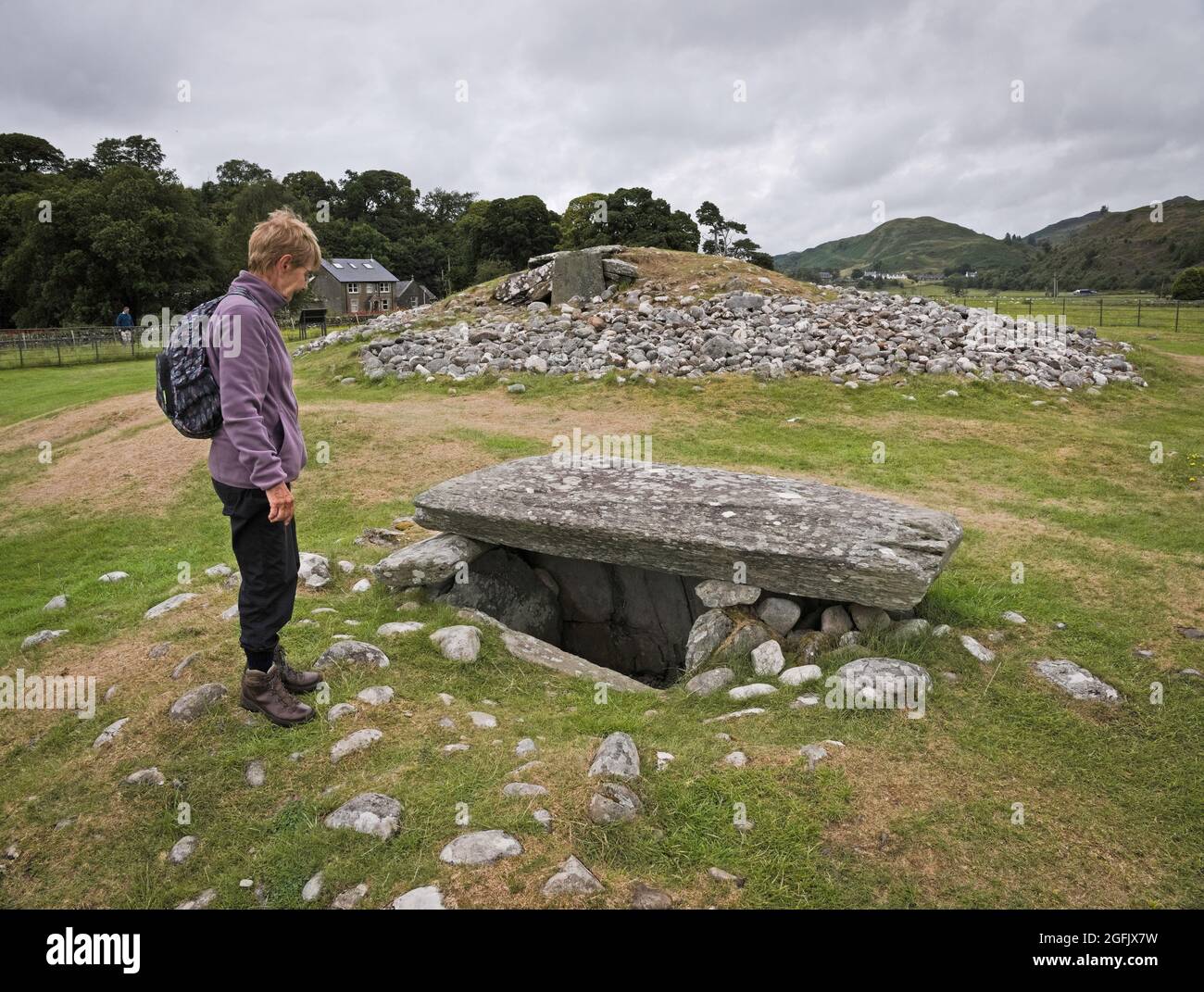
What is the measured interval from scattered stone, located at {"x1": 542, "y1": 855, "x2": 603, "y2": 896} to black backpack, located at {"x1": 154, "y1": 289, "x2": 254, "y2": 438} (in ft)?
9.59

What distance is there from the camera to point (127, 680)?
18.5ft

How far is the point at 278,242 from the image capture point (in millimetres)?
4352

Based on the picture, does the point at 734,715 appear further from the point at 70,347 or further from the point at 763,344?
the point at 70,347

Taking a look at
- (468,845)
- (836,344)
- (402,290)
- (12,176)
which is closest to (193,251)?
(12,176)

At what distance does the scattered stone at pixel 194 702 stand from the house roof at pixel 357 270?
78.5 metres

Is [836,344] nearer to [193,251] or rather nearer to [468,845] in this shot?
[468,845]

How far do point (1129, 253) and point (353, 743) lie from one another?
141 metres

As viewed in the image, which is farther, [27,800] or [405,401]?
[405,401]

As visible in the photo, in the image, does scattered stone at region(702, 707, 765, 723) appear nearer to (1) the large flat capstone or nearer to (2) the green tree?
(1) the large flat capstone

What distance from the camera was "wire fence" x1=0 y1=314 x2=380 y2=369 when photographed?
102ft

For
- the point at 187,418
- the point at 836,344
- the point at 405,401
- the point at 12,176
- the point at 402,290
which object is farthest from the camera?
the point at 402,290

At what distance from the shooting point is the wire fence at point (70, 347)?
3114cm

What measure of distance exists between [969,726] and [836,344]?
15.9 m
